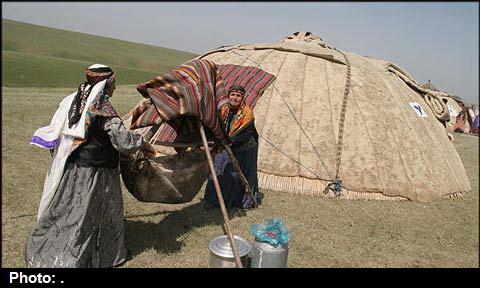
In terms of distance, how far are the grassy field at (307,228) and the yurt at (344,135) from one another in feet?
0.99

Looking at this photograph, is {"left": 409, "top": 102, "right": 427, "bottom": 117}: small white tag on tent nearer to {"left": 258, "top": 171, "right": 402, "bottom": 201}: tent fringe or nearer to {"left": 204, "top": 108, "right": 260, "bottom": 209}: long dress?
{"left": 258, "top": 171, "right": 402, "bottom": 201}: tent fringe

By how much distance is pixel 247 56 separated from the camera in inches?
304

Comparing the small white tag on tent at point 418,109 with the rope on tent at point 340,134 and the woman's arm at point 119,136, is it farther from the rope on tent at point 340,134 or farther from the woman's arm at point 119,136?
the woman's arm at point 119,136

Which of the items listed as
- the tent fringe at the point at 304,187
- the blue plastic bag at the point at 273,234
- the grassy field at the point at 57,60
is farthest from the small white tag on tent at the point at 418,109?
the grassy field at the point at 57,60

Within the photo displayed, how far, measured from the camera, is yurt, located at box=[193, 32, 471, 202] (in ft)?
20.1

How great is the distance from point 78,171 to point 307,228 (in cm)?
307

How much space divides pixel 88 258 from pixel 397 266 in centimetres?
340

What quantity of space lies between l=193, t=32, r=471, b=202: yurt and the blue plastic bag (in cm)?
264

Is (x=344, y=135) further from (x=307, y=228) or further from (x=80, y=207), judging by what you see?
(x=80, y=207)

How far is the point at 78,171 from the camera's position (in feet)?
10.7

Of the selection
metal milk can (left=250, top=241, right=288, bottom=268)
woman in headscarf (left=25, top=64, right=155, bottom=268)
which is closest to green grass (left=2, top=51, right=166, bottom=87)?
woman in headscarf (left=25, top=64, right=155, bottom=268)

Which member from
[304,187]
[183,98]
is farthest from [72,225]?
[304,187]

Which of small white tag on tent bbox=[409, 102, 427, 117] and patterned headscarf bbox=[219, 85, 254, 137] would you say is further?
small white tag on tent bbox=[409, 102, 427, 117]
